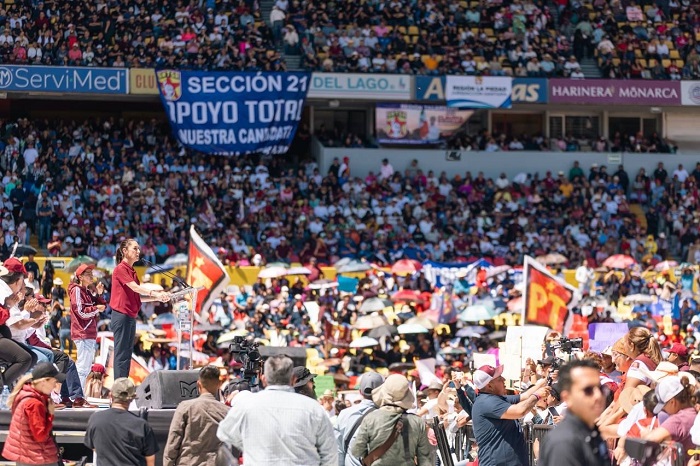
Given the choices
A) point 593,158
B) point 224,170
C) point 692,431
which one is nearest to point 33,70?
point 224,170

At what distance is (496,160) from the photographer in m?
37.9

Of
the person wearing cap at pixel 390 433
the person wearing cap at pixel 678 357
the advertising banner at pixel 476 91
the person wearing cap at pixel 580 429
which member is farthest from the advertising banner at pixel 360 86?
the person wearing cap at pixel 580 429

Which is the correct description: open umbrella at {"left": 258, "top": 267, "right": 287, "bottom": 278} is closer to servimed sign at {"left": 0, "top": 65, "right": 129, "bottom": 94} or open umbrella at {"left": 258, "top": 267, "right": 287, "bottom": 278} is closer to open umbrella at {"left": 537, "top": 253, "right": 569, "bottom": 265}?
open umbrella at {"left": 537, "top": 253, "right": 569, "bottom": 265}

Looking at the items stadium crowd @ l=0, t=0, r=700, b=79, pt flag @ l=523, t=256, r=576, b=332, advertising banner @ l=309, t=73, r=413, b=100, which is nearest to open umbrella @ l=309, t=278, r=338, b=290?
pt flag @ l=523, t=256, r=576, b=332

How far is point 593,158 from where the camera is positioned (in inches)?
1502

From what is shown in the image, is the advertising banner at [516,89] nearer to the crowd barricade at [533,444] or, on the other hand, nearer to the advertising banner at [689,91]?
the advertising banner at [689,91]

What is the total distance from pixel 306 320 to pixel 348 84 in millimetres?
12232

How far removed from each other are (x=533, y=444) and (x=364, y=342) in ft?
43.3

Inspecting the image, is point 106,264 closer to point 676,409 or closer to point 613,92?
point 613,92

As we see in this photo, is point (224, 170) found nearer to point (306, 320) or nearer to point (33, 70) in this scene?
point (33, 70)

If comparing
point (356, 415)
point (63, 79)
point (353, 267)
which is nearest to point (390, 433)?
point (356, 415)

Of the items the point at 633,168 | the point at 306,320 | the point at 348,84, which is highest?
the point at 348,84

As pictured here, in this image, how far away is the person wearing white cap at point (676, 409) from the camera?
8336mm

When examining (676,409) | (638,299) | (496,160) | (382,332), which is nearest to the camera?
(676,409)
